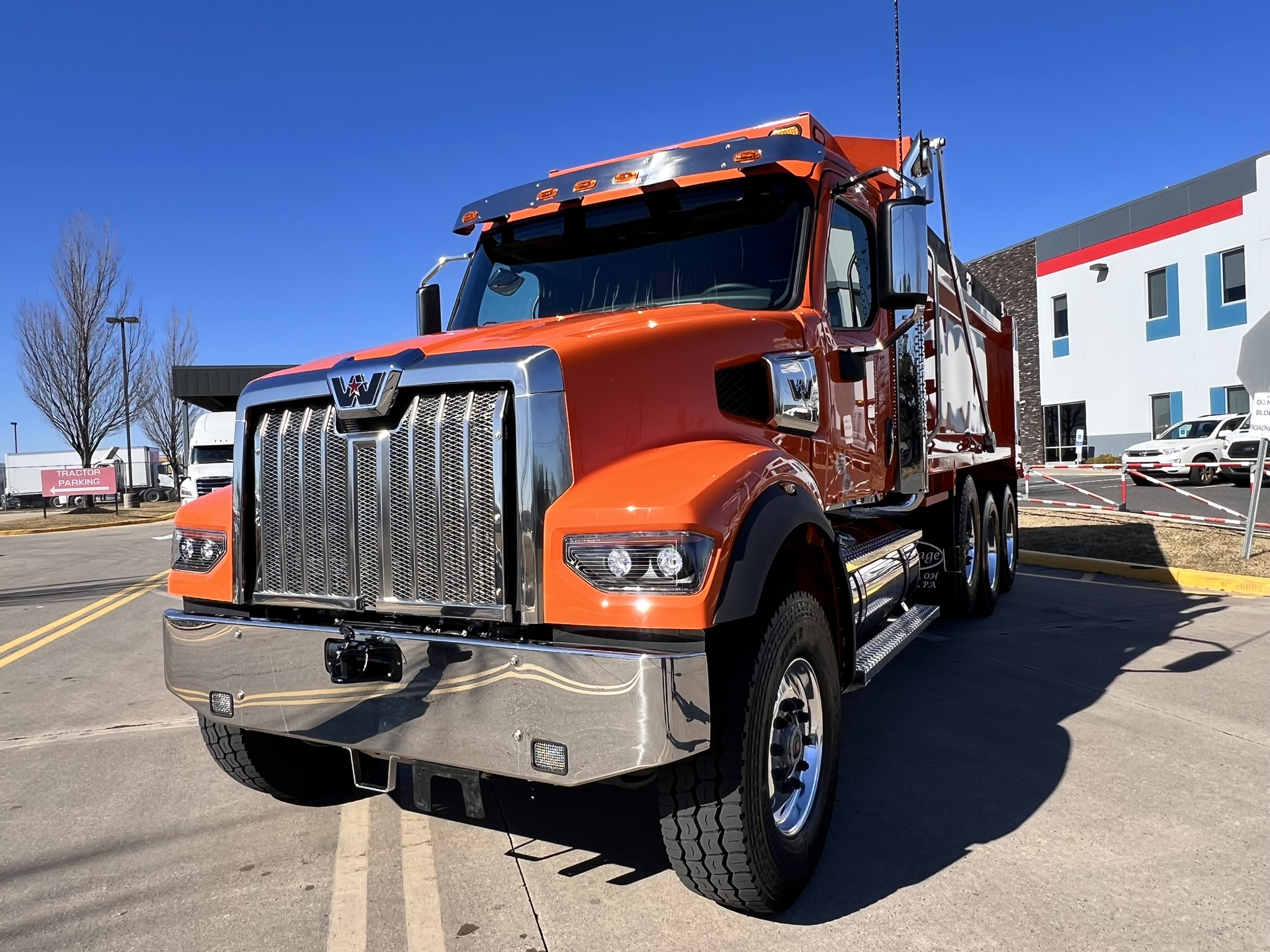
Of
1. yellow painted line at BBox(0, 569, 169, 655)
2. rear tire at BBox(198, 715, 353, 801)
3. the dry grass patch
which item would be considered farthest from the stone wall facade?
rear tire at BBox(198, 715, 353, 801)

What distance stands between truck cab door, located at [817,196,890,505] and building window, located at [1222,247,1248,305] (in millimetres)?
24991

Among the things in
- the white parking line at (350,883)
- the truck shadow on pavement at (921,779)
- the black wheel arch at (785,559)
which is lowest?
the truck shadow on pavement at (921,779)

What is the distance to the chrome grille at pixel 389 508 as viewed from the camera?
2.72 m

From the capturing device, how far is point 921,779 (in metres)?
4.02

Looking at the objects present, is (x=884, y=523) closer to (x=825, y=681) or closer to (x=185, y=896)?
(x=825, y=681)

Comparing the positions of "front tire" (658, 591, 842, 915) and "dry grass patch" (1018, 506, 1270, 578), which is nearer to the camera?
"front tire" (658, 591, 842, 915)

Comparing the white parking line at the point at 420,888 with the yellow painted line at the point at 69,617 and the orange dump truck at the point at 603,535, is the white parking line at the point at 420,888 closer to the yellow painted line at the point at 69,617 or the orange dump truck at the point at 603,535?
the orange dump truck at the point at 603,535

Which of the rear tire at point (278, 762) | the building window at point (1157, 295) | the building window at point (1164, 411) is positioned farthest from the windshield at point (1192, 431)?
the rear tire at point (278, 762)

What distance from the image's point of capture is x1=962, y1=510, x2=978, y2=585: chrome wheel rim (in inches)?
287


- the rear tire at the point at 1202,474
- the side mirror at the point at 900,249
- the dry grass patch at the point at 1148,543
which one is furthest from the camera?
the rear tire at the point at 1202,474

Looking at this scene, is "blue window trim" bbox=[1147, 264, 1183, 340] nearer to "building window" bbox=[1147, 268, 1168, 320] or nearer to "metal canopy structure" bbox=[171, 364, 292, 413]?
"building window" bbox=[1147, 268, 1168, 320]

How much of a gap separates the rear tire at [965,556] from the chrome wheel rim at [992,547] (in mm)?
311

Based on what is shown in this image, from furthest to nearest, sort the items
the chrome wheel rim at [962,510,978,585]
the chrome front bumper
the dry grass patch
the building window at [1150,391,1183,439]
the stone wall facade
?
1. the stone wall facade
2. the building window at [1150,391,1183,439]
3. the dry grass patch
4. the chrome wheel rim at [962,510,978,585]
5. the chrome front bumper

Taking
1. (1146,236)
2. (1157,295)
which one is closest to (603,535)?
(1157,295)
